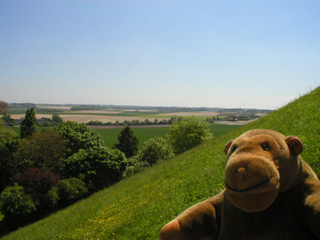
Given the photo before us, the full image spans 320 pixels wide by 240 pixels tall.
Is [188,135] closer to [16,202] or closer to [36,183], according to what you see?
[36,183]

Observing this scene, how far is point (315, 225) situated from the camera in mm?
2219

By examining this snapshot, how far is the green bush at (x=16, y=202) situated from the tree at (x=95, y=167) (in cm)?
642

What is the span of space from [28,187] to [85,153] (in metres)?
7.93

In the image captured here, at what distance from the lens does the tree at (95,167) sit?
28.8 metres

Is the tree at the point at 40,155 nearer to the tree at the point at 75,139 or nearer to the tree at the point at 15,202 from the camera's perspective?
the tree at the point at 75,139

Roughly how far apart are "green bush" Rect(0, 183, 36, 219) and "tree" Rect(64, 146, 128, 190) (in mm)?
6417

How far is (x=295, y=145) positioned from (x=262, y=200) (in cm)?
85

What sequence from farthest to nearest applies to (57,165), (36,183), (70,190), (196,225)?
(57,165)
(70,190)
(36,183)
(196,225)

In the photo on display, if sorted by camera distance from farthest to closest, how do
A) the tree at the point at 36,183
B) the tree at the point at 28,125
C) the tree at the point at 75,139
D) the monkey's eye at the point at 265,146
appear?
the tree at the point at 28,125 → the tree at the point at 75,139 → the tree at the point at 36,183 → the monkey's eye at the point at 265,146

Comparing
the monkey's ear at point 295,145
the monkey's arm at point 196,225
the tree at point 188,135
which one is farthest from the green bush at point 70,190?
the monkey's ear at point 295,145

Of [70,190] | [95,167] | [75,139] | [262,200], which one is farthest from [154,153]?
[262,200]

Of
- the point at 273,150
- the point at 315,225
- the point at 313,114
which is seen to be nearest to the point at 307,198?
the point at 315,225

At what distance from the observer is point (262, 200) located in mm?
2238

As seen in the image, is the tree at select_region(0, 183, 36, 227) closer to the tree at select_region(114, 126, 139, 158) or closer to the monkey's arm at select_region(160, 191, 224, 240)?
the monkey's arm at select_region(160, 191, 224, 240)
